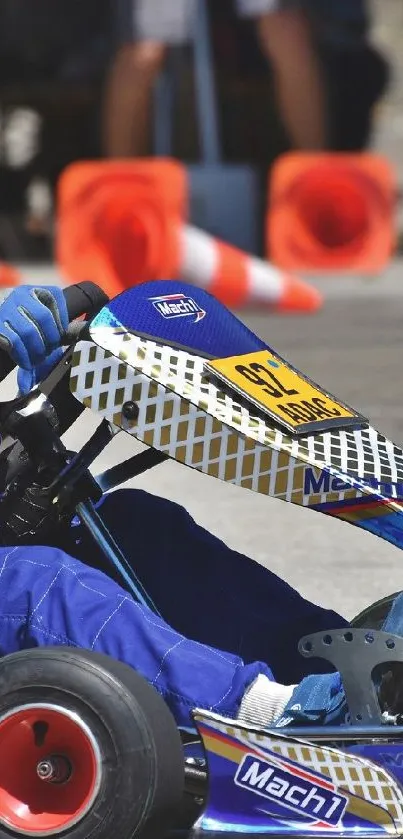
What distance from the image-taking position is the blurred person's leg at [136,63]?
9703 millimetres

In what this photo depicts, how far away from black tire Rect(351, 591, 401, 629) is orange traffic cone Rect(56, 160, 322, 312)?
17.3 feet

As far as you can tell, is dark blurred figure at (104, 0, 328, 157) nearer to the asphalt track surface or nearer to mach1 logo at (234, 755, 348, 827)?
the asphalt track surface

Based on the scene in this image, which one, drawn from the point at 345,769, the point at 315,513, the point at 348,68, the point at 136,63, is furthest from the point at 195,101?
the point at 345,769

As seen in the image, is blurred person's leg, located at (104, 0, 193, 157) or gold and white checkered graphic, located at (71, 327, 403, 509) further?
blurred person's leg, located at (104, 0, 193, 157)

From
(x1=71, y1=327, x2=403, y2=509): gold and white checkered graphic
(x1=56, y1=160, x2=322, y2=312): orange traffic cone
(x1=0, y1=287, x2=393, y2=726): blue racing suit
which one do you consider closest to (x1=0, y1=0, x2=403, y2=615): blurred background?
(x1=56, y1=160, x2=322, y2=312): orange traffic cone

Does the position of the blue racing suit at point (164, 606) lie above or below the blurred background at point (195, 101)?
below

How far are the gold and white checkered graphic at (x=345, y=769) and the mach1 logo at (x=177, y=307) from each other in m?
0.73

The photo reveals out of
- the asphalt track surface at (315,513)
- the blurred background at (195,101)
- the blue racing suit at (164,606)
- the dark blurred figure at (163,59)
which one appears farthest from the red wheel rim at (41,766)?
the dark blurred figure at (163,59)

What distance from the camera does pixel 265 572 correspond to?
3023 mm

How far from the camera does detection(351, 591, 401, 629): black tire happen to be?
2.79 m

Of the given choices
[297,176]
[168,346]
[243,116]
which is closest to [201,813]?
[168,346]

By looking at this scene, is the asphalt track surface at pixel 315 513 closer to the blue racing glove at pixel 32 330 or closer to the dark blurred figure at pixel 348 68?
the blue racing glove at pixel 32 330

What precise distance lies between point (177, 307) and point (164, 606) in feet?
1.77

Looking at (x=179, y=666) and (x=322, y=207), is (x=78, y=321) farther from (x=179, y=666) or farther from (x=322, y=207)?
(x=322, y=207)
